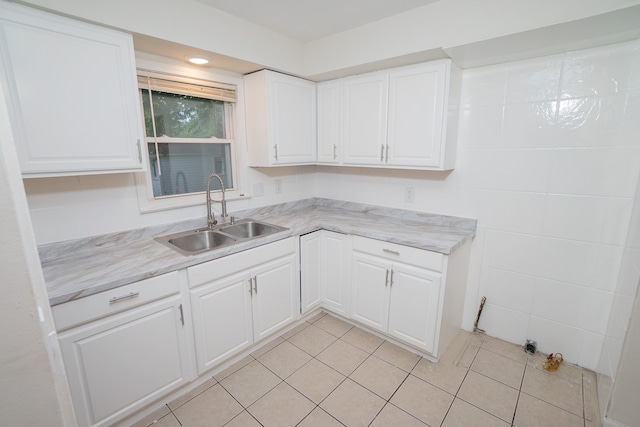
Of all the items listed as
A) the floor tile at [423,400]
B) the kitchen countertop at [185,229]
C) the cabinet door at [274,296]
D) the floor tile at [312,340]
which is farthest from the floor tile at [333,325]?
the kitchen countertop at [185,229]

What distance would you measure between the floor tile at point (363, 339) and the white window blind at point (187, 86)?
216 centimetres

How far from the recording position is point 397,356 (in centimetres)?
213

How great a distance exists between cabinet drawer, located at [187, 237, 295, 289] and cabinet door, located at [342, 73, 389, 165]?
0.93 meters

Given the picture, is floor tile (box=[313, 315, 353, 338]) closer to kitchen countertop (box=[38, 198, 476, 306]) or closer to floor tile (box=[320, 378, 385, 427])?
floor tile (box=[320, 378, 385, 427])

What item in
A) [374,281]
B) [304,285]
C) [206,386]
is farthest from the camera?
[304,285]

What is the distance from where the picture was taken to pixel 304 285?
244 cm

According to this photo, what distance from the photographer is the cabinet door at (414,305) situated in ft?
6.42

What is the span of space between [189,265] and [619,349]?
2361 mm

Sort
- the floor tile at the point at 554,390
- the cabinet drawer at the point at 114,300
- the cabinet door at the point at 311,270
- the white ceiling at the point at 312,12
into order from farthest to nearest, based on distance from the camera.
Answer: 1. the cabinet door at the point at 311,270
2. the white ceiling at the point at 312,12
3. the floor tile at the point at 554,390
4. the cabinet drawer at the point at 114,300

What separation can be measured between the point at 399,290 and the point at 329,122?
5.07 feet

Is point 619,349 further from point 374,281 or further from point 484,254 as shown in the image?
point 374,281

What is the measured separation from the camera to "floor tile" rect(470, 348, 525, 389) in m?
1.89

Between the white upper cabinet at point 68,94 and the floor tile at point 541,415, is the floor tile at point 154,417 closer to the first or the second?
the white upper cabinet at point 68,94

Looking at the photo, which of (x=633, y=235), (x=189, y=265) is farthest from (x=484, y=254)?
(x=189, y=265)
